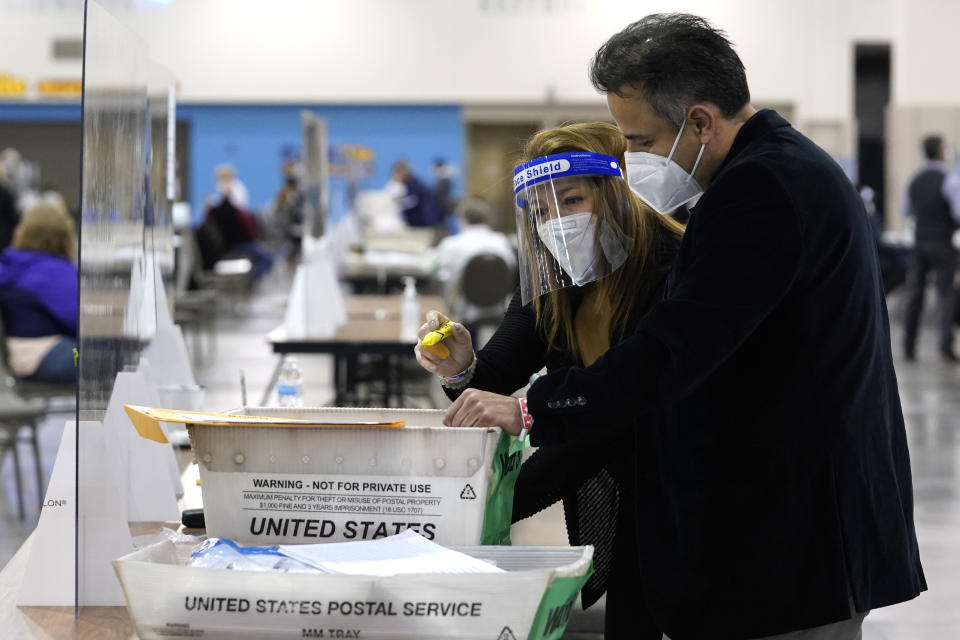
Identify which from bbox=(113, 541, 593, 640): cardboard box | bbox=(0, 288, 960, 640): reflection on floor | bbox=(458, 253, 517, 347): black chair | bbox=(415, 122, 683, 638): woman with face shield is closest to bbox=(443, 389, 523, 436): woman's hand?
bbox=(415, 122, 683, 638): woman with face shield

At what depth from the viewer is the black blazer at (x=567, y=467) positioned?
189 cm

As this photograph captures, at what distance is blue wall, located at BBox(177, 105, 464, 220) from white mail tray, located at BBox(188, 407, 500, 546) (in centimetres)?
1657

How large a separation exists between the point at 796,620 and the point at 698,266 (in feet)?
1.50

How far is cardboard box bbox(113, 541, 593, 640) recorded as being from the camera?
1172mm

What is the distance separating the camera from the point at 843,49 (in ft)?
Result: 56.0

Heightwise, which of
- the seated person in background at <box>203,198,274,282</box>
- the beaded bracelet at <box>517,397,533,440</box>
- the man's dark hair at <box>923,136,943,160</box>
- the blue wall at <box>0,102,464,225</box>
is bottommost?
the beaded bracelet at <box>517,397,533,440</box>

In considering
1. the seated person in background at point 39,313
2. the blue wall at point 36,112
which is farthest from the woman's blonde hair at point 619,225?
the blue wall at point 36,112

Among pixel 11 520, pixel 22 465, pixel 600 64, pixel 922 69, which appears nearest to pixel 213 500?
pixel 600 64

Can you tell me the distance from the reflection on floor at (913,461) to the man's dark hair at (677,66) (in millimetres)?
1209

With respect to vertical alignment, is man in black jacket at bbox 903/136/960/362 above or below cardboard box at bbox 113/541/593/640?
above

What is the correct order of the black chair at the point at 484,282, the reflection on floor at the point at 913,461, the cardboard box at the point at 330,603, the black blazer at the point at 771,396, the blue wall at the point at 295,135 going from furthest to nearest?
the blue wall at the point at 295,135
the black chair at the point at 484,282
the reflection on floor at the point at 913,461
the black blazer at the point at 771,396
the cardboard box at the point at 330,603

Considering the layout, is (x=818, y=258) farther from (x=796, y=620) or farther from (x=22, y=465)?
(x=22, y=465)

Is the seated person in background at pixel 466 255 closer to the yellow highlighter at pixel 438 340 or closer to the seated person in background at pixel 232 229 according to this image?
the seated person in background at pixel 232 229

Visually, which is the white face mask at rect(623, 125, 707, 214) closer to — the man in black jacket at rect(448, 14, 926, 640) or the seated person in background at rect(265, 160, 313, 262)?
the man in black jacket at rect(448, 14, 926, 640)
